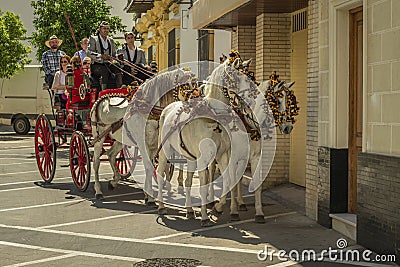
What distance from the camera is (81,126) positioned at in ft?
47.7

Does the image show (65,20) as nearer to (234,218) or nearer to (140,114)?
(140,114)

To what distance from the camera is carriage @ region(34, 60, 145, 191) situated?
1381cm

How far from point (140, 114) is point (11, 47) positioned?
856 inches

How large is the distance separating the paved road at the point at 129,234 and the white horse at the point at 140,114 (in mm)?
927

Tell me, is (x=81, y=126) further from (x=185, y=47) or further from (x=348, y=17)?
(x=185, y=47)

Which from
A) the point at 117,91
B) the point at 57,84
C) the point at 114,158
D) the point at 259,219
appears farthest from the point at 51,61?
the point at 259,219

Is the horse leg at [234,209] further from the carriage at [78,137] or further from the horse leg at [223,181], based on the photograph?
the carriage at [78,137]

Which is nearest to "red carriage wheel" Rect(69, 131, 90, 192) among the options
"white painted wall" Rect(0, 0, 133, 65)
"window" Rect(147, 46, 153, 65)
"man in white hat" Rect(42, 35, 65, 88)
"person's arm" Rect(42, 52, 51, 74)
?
"man in white hat" Rect(42, 35, 65, 88)

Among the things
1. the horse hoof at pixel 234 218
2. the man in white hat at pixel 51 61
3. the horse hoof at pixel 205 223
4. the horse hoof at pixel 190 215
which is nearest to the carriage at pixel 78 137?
the man in white hat at pixel 51 61

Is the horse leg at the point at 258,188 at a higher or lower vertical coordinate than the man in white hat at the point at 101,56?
lower

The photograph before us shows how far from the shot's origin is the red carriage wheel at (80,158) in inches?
543

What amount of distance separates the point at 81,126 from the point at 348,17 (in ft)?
20.6

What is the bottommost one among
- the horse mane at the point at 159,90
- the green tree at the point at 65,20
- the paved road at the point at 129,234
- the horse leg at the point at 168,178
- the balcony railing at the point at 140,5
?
the paved road at the point at 129,234

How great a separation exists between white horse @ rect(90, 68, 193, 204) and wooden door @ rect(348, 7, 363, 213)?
7.90ft
